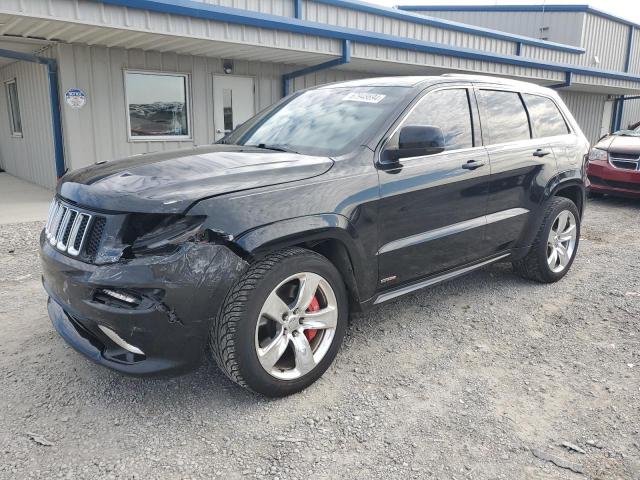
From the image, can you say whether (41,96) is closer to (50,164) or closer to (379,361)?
(50,164)

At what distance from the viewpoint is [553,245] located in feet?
15.7

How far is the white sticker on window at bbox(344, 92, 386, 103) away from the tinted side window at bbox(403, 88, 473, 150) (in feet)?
0.89

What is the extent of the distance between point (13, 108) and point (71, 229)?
38.2ft

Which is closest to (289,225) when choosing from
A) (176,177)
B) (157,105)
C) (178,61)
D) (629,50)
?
(176,177)

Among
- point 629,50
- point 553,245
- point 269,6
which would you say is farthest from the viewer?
point 629,50

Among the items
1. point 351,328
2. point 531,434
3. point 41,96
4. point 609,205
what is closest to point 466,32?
point 609,205

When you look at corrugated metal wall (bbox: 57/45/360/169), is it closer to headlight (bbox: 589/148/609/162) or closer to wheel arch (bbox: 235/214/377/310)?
wheel arch (bbox: 235/214/377/310)

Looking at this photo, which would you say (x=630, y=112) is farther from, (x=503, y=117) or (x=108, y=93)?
(x=503, y=117)

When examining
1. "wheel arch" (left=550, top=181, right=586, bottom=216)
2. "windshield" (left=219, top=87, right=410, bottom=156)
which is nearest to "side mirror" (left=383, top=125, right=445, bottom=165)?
"windshield" (left=219, top=87, right=410, bottom=156)

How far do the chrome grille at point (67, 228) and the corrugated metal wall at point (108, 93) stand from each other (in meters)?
6.55

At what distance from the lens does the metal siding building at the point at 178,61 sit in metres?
7.48

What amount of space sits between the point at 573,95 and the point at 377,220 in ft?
63.8

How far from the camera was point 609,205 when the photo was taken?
9625 mm

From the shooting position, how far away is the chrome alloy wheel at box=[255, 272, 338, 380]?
275 centimetres
